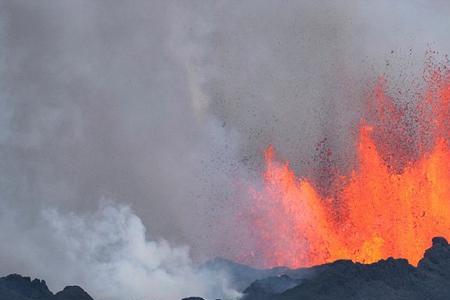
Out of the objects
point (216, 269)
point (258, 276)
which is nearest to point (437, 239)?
point (258, 276)

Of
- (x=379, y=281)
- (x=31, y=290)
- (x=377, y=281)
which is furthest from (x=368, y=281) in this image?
(x=31, y=290)

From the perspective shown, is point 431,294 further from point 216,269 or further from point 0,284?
point 0,284

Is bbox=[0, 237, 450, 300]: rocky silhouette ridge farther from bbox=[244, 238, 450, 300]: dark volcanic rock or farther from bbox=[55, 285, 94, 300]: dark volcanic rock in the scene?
bbox=[55, 285, 94, 300]: dark volcanic rock

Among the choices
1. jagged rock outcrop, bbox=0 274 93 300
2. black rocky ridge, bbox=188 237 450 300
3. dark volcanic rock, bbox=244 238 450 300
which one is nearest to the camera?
dark volcanic rock, bbox=244 238 450 300

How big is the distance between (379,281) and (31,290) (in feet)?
169

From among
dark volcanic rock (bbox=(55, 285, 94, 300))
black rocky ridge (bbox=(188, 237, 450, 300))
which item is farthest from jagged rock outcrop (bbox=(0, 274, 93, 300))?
black rocky ridge (bbox=(188, 237, 450, 300))

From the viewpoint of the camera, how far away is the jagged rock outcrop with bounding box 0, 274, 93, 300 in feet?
563

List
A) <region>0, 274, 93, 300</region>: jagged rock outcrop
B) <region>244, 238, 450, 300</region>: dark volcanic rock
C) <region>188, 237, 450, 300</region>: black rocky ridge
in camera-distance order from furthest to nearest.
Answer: <region>0, 274, 93, 300</region>: jagged rock outcrop < <region>188, 237, 450, 300</region>: black rocky ridge < <region>244, 238, 450, 300</region>: dark volcanic rock

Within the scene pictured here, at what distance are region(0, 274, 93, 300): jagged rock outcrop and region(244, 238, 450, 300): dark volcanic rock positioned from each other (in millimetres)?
29731

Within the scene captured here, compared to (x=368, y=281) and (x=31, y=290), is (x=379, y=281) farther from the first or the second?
(x=31, y=290)

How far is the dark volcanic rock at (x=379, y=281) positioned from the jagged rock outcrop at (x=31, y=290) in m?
29.7

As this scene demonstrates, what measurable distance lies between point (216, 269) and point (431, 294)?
4901 cm

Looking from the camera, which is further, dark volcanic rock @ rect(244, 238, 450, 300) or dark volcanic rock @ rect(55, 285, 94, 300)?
dark volcanic rock @ rect(55, 285, 94, 300)

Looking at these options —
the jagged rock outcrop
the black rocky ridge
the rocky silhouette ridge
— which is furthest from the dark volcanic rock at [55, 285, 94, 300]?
the black rocky ridge
